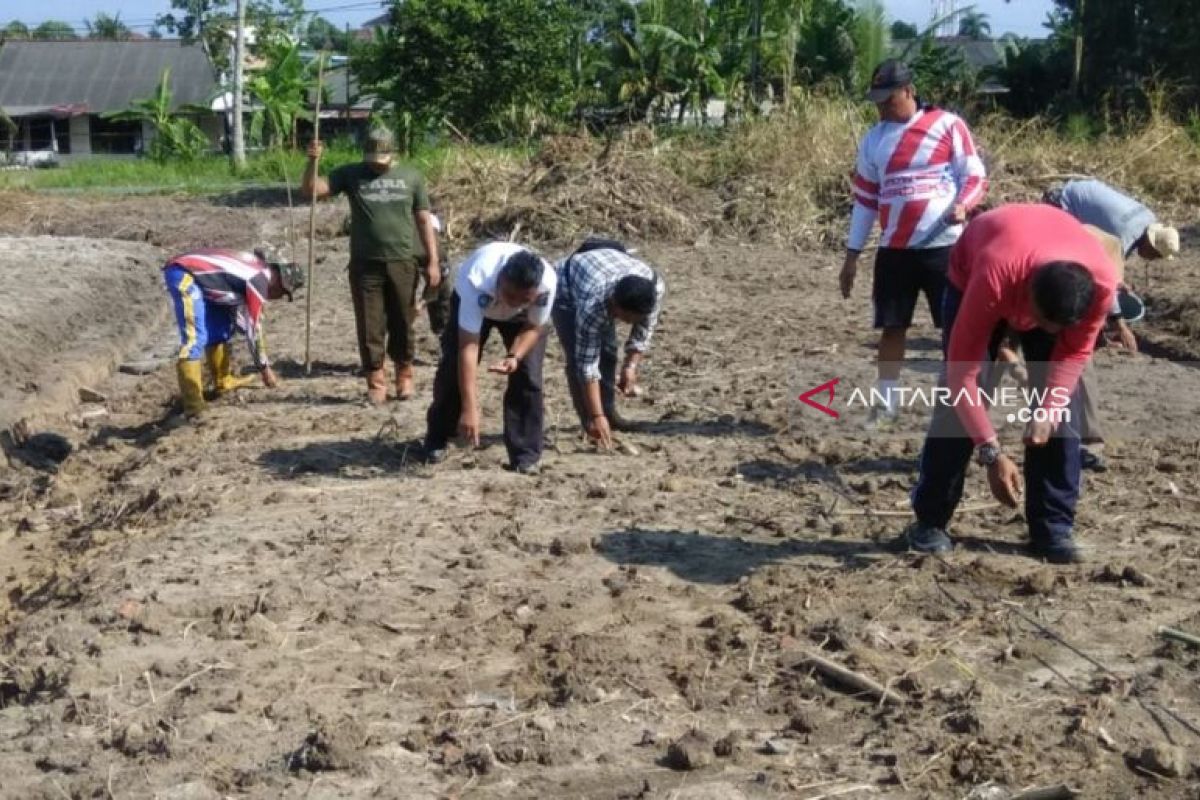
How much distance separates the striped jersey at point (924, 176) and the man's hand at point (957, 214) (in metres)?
0.02

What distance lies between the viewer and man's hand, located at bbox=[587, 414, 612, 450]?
24.4 feet

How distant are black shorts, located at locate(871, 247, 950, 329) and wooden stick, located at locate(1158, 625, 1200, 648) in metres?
2.79

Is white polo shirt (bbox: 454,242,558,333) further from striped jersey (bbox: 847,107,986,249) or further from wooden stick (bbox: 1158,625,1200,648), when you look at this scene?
wooden stick (bbox: 1158,625,1200,648)

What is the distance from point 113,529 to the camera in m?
7.47

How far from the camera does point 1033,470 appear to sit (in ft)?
19.4

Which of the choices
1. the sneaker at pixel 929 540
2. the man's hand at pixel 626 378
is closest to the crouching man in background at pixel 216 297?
the man's hand at pixel 626 378

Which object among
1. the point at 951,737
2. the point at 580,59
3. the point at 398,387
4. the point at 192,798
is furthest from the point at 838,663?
the point at 580,59

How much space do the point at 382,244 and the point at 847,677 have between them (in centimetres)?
518

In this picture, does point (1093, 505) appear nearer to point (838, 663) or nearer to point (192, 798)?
point (838, 663)

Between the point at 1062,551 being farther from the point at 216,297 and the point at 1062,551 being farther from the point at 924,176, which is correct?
the point at 216,297

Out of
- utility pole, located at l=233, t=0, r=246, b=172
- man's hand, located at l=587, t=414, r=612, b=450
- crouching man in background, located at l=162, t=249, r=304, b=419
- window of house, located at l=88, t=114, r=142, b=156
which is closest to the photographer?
man's hand, located at l=587, t=414, r=612, b=450

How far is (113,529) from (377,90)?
19.8m

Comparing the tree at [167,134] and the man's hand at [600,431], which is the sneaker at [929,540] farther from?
the tree at [167,134]

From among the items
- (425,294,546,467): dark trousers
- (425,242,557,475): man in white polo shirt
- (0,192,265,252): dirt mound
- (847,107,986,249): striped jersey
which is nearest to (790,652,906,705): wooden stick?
(425,242,557,475): man in white polo shirt
